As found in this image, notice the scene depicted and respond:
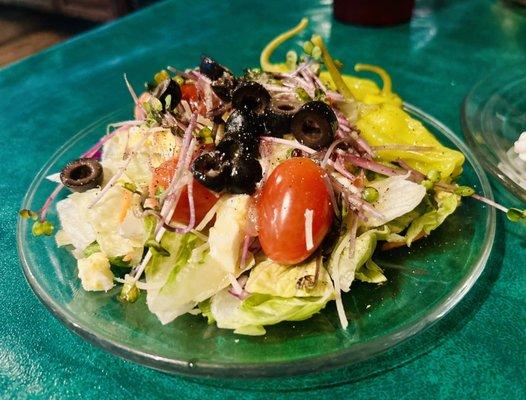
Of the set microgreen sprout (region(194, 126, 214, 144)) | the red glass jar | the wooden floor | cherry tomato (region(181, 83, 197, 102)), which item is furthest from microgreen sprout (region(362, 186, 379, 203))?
the wooden floor

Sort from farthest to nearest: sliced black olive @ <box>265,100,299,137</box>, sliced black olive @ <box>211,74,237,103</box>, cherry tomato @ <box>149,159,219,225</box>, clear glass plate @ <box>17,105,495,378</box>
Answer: sliced black olive @ <box>211,74,237,103</box> < sliced black olive @ <box>265,100,299,137</box> < cherry tomato @ <box>149,159,219,225</box> < clear glass plate @ <box>17,105,495,378</box>

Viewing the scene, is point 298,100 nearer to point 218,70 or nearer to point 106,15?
point 218,70

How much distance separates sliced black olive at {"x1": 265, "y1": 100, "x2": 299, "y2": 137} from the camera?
1586 millimetres

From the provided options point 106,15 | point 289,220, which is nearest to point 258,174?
point 289,220

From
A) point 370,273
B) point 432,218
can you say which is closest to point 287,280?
point 370,273

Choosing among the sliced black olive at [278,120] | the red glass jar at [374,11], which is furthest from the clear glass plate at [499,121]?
the red glass jar at [374,11]

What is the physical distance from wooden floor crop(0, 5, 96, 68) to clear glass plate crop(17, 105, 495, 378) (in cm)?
299

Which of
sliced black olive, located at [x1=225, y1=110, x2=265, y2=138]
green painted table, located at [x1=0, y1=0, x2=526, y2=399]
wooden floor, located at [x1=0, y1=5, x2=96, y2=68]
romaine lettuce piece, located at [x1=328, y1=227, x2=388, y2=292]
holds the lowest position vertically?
wooden floor, located at [x1=0, y1=5, x2=96, y2=68]

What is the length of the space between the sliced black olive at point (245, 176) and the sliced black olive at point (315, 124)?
0.19 metres

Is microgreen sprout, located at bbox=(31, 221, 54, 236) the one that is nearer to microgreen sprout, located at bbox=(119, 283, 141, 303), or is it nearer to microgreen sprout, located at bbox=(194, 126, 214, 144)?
microgreen sprout, located at bbox=(119, 283, 141, 303)

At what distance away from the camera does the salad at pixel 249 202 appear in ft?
4.42

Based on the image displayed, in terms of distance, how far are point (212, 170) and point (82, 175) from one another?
49cm

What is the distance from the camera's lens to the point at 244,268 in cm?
141

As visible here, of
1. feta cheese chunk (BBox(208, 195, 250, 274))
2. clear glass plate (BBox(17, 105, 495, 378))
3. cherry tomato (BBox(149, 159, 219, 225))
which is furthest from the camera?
cherry tomato (BBox(149, 159, 219, 225))
